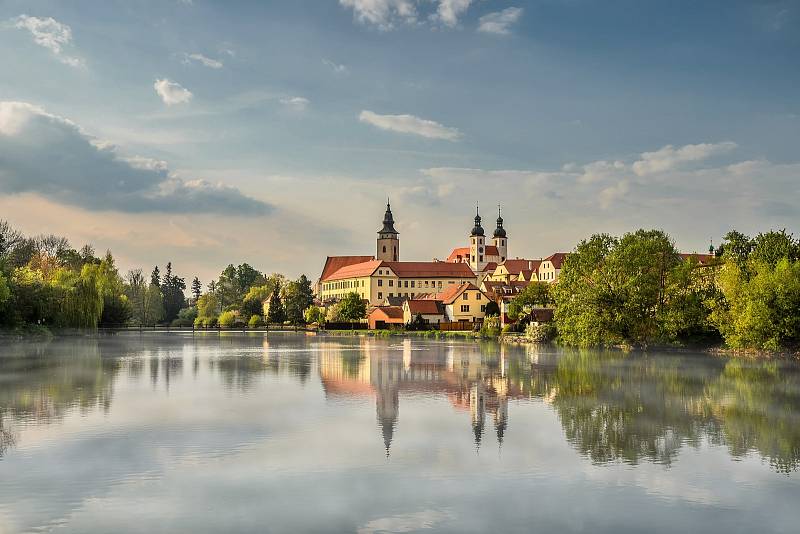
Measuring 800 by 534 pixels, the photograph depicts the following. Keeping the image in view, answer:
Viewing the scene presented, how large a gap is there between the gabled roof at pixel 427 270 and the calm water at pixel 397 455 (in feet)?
350

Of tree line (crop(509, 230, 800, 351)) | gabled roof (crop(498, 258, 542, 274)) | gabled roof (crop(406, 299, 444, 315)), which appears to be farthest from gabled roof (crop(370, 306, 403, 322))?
tree line (crop(509, 230, 800, 351))

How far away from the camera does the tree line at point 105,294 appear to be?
6291 centimetres

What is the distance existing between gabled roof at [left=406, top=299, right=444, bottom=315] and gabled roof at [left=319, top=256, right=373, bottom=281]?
54.2m

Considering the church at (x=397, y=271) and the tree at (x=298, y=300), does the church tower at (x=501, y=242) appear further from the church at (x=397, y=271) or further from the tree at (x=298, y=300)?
the tree at (x=298, y=300)

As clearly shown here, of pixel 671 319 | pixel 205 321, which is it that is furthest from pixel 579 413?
pixel 205 321

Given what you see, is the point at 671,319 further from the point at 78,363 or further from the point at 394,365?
the point at 78,363

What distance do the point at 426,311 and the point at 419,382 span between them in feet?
244

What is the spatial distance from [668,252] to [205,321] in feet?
286

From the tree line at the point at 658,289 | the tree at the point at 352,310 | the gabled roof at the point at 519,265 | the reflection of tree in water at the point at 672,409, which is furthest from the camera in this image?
the gabled roof at the point at 519,265

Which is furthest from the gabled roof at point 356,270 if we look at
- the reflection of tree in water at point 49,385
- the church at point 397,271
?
the reflection of tree in water at point 49,385

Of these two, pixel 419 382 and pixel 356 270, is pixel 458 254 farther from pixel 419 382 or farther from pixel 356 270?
pixel 419 382

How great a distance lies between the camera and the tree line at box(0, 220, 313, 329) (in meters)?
62.9

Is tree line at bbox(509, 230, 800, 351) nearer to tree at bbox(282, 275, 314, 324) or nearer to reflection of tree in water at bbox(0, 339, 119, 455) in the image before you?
reflection of tree in water at bbox(0, 339, 119, 455)

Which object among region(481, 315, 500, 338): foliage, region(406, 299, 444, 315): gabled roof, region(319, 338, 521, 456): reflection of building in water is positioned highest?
region(406, 299, 444, 315): gabled roof
